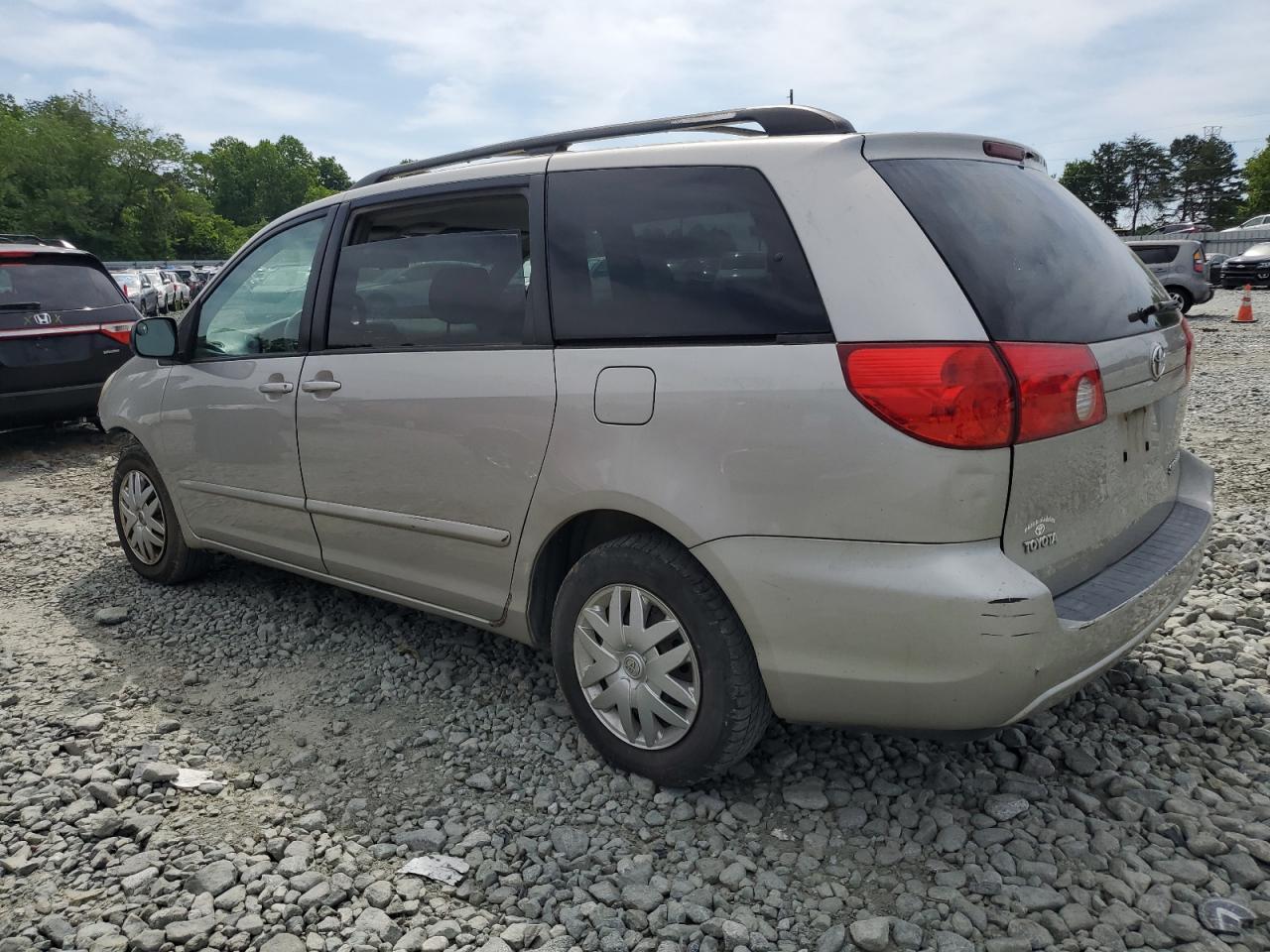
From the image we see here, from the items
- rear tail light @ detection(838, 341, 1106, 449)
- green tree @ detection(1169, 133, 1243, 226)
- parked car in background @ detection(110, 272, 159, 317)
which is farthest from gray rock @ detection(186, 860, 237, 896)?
green tree @ detection(1169, 133, 1243, 226)

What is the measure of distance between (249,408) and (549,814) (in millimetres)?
2185

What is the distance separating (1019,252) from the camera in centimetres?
250

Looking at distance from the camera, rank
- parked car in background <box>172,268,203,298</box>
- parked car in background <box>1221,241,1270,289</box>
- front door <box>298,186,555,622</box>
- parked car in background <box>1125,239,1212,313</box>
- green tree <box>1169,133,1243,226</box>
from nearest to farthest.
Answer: front door <box>298,186,555,622</box> → parked car in background <box>1125,239,1212,313</box> → parked car in background <box>1221,241,1270,289</box> → parked car in background <box>172,268,203,298</box> → green tree <box>1169,133,1243,226</box>

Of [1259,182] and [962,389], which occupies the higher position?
[1259,182]

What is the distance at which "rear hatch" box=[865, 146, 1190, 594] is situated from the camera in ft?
7.73

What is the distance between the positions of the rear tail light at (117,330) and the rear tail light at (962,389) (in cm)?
778

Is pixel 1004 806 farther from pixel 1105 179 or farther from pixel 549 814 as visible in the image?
pixel 1105 179

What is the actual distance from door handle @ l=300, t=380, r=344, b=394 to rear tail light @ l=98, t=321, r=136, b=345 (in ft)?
18.3

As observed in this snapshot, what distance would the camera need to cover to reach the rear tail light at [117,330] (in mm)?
8250

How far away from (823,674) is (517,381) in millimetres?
1273

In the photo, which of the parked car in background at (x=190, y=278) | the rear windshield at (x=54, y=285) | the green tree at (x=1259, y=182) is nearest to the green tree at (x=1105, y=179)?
the green tree at (x=1259, y=182)

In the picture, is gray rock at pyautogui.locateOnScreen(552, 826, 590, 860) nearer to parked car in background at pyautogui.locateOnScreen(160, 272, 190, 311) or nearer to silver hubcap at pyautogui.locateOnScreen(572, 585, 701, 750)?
silver hubcap at pyautogui.locateOnScreen(572, 585, 701, 750)

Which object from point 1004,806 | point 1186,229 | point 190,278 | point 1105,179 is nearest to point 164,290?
point 190,278

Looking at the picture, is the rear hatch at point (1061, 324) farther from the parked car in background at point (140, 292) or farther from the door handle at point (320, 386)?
the parked car in background at point (140, 292)
